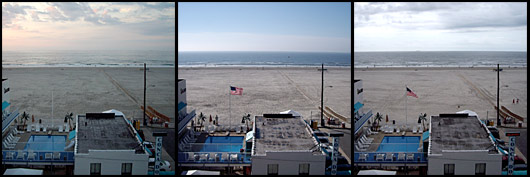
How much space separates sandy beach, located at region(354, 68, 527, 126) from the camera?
10.3 meters

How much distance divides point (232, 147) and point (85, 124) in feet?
6.80

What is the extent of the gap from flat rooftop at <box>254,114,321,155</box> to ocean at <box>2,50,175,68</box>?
665 inches

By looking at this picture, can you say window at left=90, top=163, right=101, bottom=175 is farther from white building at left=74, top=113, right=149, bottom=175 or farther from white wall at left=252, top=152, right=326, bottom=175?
white wall at left=252, top=152, right=326, bottom=175

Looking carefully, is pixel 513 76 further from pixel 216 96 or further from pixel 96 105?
pixel 96 105

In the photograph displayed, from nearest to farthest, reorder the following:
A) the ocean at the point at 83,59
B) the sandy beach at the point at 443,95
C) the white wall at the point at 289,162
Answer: the white wall at the point at 289,162, the sandy beach at the point at 443,95, the ocean at the point at 83,59

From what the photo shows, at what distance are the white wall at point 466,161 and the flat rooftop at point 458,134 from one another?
141 mm

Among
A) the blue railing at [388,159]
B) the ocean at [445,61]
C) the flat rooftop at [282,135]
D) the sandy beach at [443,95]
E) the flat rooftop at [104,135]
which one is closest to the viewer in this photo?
the flat rooftop at [104,135]

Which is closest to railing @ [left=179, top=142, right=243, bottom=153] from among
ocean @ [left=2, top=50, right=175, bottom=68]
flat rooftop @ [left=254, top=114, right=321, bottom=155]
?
flat rooftop @ [left=254, top=114, right=321, bottom=155]

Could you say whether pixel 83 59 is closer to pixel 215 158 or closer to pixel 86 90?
pixel 86 90

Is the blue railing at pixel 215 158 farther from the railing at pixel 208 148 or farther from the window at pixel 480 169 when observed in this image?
the window at pixel 480 169

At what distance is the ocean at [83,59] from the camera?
21911mm

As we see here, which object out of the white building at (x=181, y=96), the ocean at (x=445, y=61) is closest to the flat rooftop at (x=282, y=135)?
the white building at (x=181, y=96)

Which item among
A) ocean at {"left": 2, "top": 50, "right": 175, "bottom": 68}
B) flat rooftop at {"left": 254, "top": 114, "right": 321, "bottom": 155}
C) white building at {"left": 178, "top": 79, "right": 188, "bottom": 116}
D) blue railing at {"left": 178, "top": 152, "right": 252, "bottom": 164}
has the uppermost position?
ocean at {"left": 2, "top": 50, "right": 175, "bottom": 68}

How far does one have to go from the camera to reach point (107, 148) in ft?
14.0
